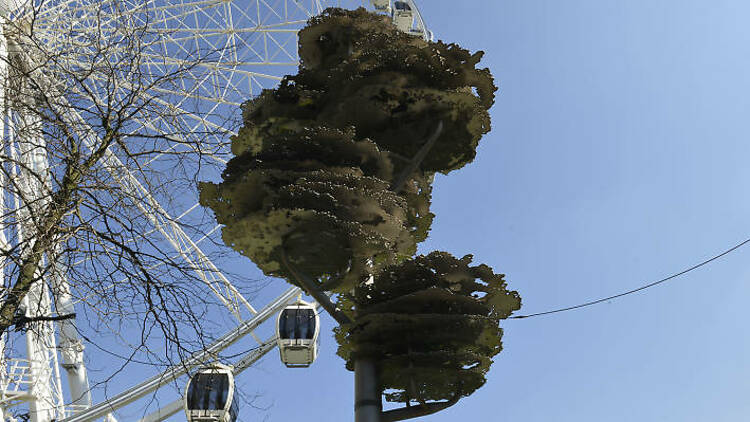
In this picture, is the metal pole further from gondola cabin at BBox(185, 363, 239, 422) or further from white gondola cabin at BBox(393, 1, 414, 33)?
white gondola cabin at BBox(393, 1, 414, 33)

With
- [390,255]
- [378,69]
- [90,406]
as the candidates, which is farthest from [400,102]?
[90,406]

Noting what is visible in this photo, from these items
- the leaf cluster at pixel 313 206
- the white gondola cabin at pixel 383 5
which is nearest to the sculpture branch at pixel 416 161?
the leaf cluster at pixel 313 206

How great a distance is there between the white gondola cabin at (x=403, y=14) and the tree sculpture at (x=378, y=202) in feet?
32.6

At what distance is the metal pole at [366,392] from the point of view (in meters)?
7.56

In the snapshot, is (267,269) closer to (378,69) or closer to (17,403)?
(378,69)

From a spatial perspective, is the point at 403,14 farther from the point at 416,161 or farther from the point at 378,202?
the point at 378,202

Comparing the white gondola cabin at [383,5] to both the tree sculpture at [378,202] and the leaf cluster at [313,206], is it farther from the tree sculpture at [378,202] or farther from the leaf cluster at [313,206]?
the leaf cluster at [313,206]

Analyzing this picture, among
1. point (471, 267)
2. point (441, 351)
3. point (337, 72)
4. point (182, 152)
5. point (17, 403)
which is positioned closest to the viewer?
point (182, 152)

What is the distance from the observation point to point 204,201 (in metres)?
7.63

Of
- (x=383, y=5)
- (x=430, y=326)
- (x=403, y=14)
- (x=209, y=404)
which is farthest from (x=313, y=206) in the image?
(x=383, y=5)

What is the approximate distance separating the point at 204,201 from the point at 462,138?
275 cm

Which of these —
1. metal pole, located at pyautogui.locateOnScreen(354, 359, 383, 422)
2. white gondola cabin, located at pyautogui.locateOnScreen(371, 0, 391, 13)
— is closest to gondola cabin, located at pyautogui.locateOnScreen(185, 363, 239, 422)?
metal pole, located at pyautogui.locateOnScreen(354, 359, 383, 422)

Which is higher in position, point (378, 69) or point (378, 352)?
point (378, 69)

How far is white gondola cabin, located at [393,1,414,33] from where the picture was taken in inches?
739
